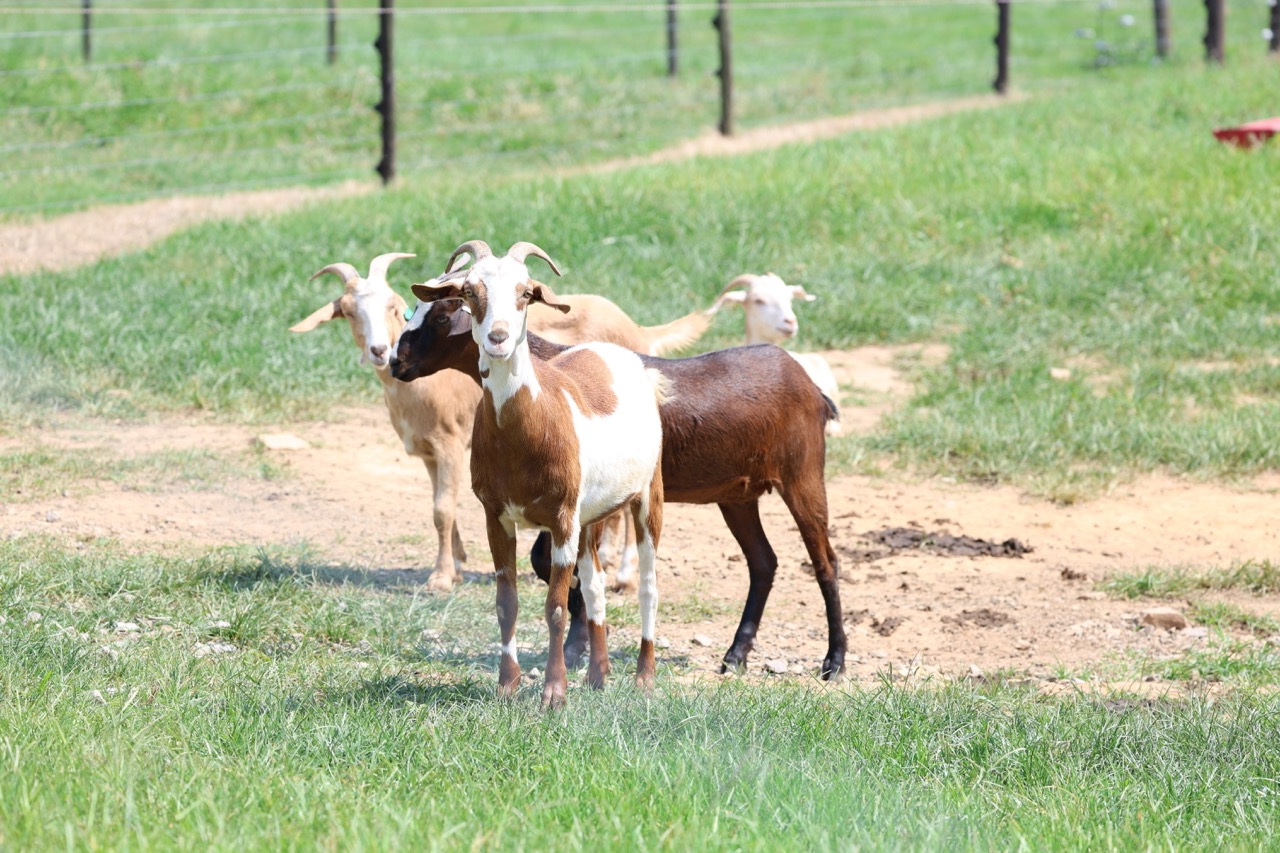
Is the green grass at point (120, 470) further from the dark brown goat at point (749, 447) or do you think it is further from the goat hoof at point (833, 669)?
the goat hoof at point (833, 669)

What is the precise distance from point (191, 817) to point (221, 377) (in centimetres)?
595

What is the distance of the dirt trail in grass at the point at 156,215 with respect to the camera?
11.9 meters

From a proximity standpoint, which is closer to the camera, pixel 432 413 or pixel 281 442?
pixel 432 413

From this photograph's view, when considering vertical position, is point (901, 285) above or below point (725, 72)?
below

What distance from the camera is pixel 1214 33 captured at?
20.9 m

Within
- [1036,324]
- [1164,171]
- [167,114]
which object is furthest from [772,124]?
[1036,324]

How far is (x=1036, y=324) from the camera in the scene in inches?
417

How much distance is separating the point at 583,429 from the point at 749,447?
106 centimetres

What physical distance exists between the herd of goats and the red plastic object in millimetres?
8070

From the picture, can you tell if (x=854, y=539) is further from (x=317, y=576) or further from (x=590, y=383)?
(x=590, y=383)

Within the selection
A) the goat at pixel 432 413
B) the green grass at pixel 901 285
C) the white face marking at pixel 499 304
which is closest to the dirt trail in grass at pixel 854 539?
the goat at pixel 432 413

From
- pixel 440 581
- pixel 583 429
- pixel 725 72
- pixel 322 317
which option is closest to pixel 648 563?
pixel 583 429

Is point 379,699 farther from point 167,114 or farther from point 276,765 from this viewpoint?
point 167,114

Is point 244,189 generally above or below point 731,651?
above
